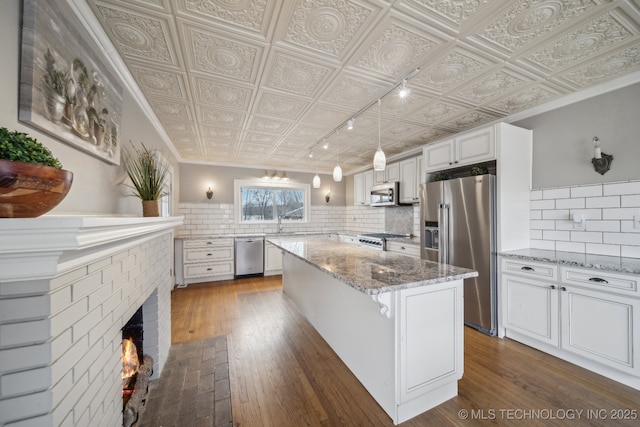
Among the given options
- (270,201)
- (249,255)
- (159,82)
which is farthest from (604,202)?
(270,201)

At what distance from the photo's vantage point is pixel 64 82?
106cm

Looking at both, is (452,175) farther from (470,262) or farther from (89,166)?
(89,166)

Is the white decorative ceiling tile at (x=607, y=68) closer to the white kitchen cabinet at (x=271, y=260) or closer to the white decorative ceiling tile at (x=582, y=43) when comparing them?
the white decorative ceiling tile at (x=582, y=43)

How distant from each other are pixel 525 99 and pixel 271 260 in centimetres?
451

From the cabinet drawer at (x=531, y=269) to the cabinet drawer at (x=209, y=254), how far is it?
432 cm

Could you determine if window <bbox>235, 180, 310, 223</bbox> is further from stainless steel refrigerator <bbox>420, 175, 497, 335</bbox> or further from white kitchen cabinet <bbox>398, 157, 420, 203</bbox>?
stainless steel refrigerator <bbox>420, 175, 497, 335</bbox>

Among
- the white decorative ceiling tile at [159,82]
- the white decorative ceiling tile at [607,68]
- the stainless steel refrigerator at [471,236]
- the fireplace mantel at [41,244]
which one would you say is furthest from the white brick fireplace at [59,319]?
the white decorative ceiling tile at [607,68]

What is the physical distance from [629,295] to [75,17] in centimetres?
384

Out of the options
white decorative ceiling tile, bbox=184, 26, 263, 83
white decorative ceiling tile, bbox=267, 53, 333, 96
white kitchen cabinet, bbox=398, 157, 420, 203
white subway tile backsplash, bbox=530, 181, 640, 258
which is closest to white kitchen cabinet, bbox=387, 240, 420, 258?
white kitchen cabinet, bbox=398, 157, 420, 203

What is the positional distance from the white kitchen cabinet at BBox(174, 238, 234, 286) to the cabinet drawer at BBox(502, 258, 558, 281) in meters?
4.31

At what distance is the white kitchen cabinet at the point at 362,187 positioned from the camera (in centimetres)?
497

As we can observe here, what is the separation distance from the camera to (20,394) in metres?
0.67

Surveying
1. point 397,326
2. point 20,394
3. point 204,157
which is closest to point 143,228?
point 20,394

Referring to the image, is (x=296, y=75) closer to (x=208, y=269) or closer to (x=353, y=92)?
(x=353, y=92)
